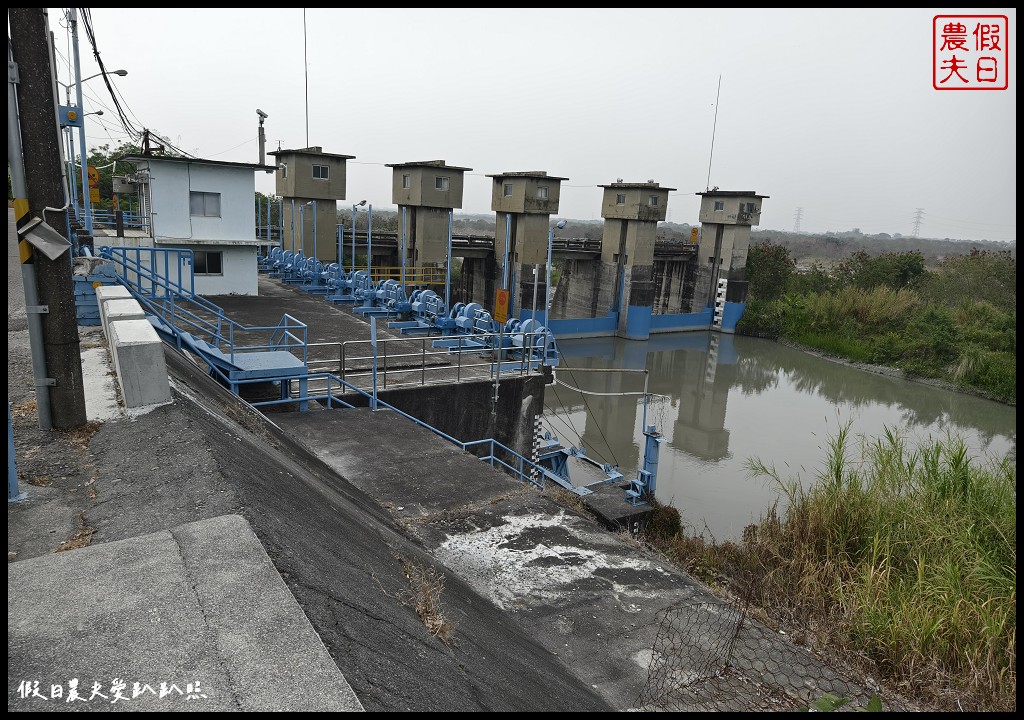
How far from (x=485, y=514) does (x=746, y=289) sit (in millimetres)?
36875

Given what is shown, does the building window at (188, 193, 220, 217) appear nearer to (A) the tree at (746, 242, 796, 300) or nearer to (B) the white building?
(B) the white building

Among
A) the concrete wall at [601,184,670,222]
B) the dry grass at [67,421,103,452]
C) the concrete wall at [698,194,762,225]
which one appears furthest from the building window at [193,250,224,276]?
the concrete wall at [698,194,762,225]

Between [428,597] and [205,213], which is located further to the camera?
[205,213]

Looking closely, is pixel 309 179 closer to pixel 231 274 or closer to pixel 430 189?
pixel 430 189

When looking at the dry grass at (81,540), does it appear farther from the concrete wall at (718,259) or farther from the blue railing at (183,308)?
the concrete wall at (718,259)

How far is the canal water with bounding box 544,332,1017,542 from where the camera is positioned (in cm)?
1606

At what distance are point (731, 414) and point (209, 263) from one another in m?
18.9

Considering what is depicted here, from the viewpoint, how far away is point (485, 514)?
7738 millimetres

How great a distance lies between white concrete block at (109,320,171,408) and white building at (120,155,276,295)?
14490mm

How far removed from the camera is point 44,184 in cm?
479

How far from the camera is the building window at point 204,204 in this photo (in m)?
20.1

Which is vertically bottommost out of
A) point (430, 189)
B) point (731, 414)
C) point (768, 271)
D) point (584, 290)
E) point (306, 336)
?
point (731, 414)

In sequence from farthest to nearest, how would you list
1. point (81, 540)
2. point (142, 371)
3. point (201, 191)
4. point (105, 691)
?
1. point (201, 191)
2. point (142, 371)
3. point (81, 540)
4. point (105, 691)

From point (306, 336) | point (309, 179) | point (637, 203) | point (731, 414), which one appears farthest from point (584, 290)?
point (306, 336)
